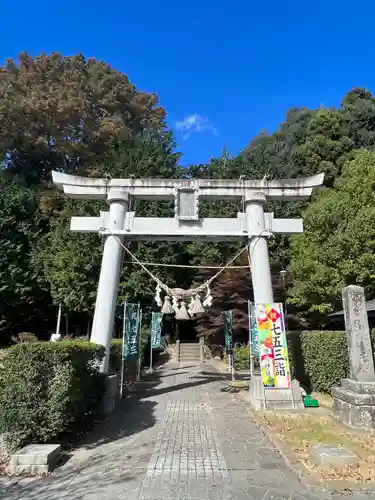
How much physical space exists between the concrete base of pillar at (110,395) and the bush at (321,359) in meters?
5.60

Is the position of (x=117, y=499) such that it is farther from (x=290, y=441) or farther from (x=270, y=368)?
(x=270, y=368)

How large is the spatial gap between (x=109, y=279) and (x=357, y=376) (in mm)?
6420

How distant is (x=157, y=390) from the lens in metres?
11.9

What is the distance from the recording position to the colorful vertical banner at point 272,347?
28.2ft

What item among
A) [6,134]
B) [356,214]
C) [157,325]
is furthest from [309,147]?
[6,134]

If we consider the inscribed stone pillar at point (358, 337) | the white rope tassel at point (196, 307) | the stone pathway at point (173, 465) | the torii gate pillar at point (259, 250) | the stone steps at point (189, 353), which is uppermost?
the torii gate pillar at point (259, 250)

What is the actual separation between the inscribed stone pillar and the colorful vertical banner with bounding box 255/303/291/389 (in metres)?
1.53

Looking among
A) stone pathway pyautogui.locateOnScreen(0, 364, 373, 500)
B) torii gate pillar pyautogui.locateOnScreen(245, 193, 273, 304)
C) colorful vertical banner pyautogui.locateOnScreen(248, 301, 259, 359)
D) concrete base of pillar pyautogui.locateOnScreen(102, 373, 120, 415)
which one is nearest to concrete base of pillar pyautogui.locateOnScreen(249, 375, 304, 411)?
stone pathway pyautogui.locateOnScreen(0, 364, 373, 500)

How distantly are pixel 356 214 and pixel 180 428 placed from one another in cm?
1074

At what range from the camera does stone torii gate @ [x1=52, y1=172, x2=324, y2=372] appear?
10031 millimetres

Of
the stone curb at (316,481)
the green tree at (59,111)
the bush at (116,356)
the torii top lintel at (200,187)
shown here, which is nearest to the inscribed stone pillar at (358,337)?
the stone curb at (316,481)

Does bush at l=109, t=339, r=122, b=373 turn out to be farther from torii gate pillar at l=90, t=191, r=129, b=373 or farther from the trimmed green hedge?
the trimmed green hedge

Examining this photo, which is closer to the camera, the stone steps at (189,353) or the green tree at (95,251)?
the green tree at (95,251)

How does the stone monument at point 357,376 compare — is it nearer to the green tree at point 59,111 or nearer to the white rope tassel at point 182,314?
the white rope tassel at point 182,314
